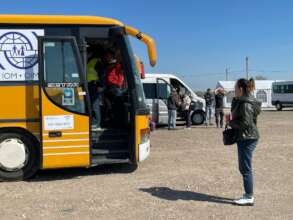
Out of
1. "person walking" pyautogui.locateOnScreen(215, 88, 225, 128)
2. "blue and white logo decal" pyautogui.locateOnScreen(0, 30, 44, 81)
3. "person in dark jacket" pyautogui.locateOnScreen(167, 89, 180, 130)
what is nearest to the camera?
"blue and white logo decal" pyautogui.locateOnScreen(0, 30, 44, 81)

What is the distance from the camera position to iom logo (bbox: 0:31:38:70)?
25.2ft

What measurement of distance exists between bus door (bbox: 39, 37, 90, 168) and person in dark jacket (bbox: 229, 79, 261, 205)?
2.89 metres

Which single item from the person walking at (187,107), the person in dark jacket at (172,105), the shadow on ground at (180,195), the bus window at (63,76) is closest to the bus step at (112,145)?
the bus window at (63,76)

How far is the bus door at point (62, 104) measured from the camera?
302 inches

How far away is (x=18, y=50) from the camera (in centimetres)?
772

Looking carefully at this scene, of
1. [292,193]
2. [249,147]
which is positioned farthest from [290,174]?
[249,147]

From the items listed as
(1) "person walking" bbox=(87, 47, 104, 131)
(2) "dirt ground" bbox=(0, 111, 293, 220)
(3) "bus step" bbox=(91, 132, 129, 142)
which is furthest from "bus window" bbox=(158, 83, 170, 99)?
(3) "bus step" bbox=(91, 132, 129, 142)

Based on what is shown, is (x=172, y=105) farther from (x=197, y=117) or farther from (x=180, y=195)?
(x=180, y=195)

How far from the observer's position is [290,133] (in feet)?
52.4

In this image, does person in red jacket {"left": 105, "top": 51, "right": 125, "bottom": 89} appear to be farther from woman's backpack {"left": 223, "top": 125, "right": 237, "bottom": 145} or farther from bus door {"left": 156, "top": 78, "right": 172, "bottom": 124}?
bus door {"left": 156, "top": 78, "right": 172, "bottom": 124}

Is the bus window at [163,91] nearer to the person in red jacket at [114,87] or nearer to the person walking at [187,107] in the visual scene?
the person walking at [187,107]

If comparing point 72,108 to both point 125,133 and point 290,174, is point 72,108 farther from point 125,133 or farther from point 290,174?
point 290,174

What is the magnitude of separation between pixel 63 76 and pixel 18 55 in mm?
853

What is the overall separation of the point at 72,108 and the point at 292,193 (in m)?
3.93
